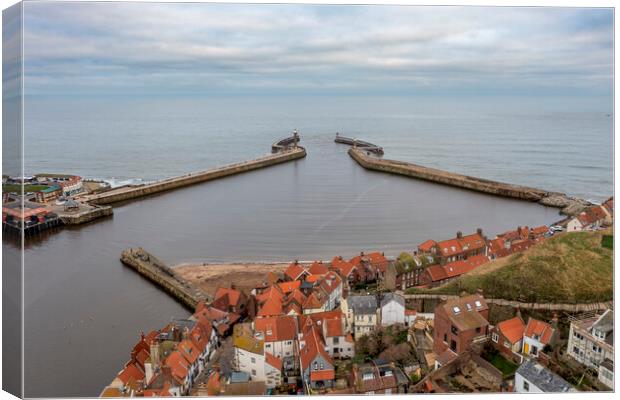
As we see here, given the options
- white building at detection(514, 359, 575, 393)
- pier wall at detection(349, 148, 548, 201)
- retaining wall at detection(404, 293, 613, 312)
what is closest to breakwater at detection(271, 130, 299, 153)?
pier wall at detection(349, 148, 548, 201)

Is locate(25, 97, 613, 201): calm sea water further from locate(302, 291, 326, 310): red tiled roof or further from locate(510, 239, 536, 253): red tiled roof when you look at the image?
locate(302, 291, 326, 310): red tiled roof

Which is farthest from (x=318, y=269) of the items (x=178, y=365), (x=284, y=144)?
(x=284, y=144)

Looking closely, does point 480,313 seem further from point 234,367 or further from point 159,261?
point 159,261

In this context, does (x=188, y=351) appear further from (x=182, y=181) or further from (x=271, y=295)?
(x=182, y=181)

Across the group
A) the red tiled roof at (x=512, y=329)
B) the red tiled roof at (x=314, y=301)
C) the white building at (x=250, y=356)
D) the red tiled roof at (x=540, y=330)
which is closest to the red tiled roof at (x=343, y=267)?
the red tiled roof at (x=314, y=301)

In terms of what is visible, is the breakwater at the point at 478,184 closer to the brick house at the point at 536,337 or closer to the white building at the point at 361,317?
the brick house at the point at 536,337

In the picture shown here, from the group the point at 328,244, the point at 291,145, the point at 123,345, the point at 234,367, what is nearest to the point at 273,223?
the point at 328,244
